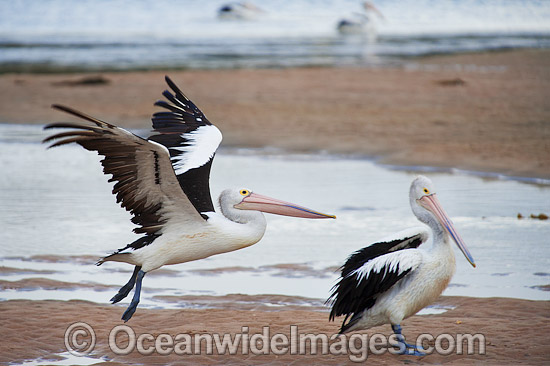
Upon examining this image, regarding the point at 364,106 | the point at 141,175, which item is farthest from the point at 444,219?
the point at 364,106

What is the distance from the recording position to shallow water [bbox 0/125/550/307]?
6.96 metres

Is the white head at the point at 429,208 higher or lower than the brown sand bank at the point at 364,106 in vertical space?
lower

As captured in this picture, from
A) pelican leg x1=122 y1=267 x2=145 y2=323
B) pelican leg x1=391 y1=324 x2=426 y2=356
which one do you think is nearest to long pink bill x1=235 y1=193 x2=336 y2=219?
pelican leg x1=122 y1=267 x2=145 y2=323

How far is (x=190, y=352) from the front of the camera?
536 cm

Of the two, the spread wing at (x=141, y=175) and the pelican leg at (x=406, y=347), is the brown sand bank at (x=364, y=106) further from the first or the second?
the spread wing at (x=141, y=175)

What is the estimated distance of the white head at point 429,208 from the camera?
5.45 meters

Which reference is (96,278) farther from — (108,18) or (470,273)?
(108,18)

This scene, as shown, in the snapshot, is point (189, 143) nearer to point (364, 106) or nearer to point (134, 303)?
point (134, 303)

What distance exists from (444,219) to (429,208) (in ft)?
0.48

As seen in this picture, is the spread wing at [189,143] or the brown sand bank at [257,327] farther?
the spread wing at [189,143]

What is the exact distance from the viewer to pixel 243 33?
127 feet

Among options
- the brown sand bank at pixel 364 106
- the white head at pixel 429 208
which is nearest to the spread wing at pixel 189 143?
the white head at pixel 429 208

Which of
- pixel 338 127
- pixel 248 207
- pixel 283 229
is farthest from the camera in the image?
pixel 338 127

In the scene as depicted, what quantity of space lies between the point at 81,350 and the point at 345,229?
3.86m
